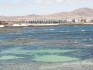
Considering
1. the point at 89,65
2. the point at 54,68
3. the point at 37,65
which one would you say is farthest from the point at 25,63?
the point at 89,65

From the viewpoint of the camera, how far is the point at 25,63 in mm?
34094

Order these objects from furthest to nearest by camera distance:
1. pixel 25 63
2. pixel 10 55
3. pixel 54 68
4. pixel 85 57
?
pixel 10 55, pixel 85 57, pixel 25 63, pixel 54 68

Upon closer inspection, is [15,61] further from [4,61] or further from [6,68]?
[6,68]

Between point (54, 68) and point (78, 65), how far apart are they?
2.42 m

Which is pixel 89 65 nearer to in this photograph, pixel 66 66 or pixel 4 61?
pixel 66 66

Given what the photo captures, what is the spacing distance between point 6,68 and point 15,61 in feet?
14.5

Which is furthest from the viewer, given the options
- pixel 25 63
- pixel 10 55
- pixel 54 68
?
pixel 10 55

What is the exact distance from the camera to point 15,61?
35.9 metres

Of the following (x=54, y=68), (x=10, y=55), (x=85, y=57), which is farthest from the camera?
(x=10, y=55)

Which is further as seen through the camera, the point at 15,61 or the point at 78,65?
the point at 15,61

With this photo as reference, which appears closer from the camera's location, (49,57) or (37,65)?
(37,65)

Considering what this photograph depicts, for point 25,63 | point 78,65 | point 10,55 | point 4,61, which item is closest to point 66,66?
point 78,65

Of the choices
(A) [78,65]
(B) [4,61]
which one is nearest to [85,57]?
(A) [78,65]

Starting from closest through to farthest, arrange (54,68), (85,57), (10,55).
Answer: (54,68), (85,57), (10,55)
